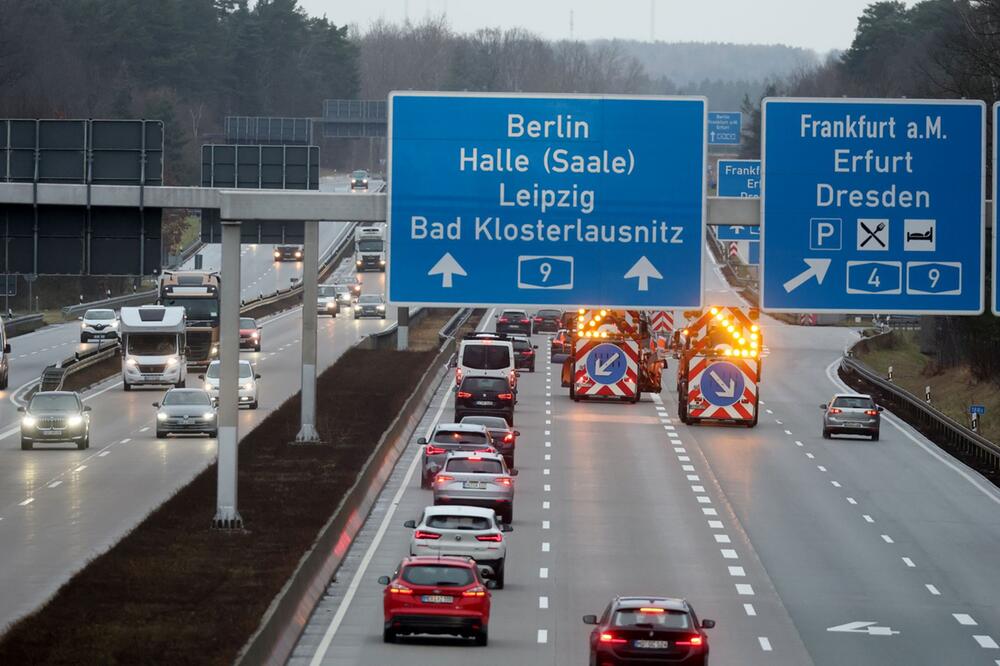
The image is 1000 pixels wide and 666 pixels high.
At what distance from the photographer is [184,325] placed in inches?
2798

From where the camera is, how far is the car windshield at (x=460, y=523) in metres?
33.2

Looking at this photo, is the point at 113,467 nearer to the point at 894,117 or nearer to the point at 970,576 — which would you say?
the point at 970,576

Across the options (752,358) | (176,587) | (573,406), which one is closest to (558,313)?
(573,406)

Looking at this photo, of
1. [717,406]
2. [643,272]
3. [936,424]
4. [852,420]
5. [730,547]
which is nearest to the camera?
[643,272]

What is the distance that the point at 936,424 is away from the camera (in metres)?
65.1

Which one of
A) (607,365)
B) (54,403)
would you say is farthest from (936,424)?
(54,403)

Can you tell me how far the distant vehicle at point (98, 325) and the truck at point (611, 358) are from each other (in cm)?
2707

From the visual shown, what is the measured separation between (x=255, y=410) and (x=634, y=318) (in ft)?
42.1

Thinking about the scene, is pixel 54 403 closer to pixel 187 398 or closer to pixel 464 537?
pixel 187 398

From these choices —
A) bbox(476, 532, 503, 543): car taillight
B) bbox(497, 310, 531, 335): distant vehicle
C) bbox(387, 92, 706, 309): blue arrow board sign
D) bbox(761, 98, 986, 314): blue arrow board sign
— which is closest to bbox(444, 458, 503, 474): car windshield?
bbox(476, 532, 503, 543): car taillight

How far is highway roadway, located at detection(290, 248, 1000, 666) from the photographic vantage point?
96.7ft

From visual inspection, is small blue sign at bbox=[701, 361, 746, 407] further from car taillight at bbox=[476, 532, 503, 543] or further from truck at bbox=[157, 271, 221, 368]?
car taillight at bbox=[476, 532, 503, 543]

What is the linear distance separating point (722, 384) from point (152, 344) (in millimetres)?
21369

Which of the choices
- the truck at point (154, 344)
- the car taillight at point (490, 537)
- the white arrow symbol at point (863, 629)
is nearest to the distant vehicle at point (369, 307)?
the truck at point (154, 344)
